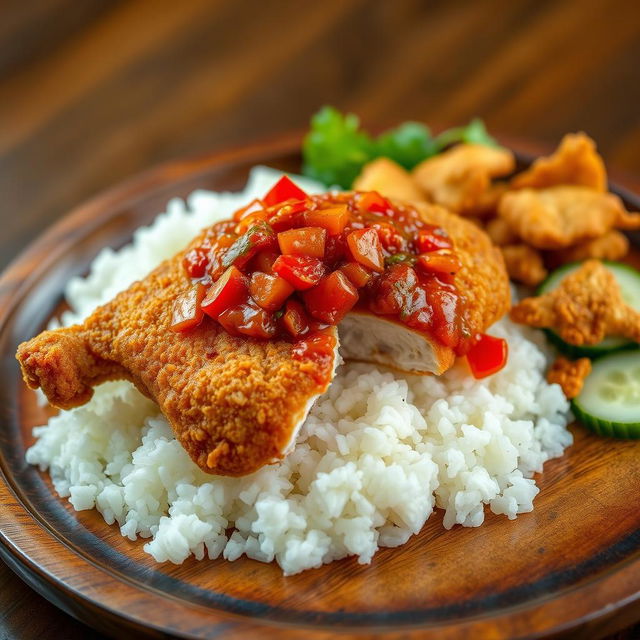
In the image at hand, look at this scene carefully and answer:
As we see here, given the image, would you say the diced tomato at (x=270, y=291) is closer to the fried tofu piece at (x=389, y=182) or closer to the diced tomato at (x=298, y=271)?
the diced tomato at (x=298, y=271)

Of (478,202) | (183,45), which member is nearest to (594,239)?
(478,202)

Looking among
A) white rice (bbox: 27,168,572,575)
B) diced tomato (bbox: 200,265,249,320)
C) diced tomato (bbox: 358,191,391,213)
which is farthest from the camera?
diced tomato (bbox: 358,191,391,213)

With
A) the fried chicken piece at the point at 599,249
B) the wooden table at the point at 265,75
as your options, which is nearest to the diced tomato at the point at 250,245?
the fried chicken piece at the point at 599,249

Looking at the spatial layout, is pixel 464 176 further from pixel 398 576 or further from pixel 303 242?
pixel 398 576

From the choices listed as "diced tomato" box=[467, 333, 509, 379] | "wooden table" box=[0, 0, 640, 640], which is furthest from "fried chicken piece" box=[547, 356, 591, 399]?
"wooden table" box=[0, 0, 640, 640]

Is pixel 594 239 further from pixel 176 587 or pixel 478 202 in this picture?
pixel 176 587

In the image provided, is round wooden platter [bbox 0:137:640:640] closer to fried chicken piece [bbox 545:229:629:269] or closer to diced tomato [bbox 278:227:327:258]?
fried chicken piece [bbox 545:229:629:269]

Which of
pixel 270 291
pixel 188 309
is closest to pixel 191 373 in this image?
pixel 188 309
